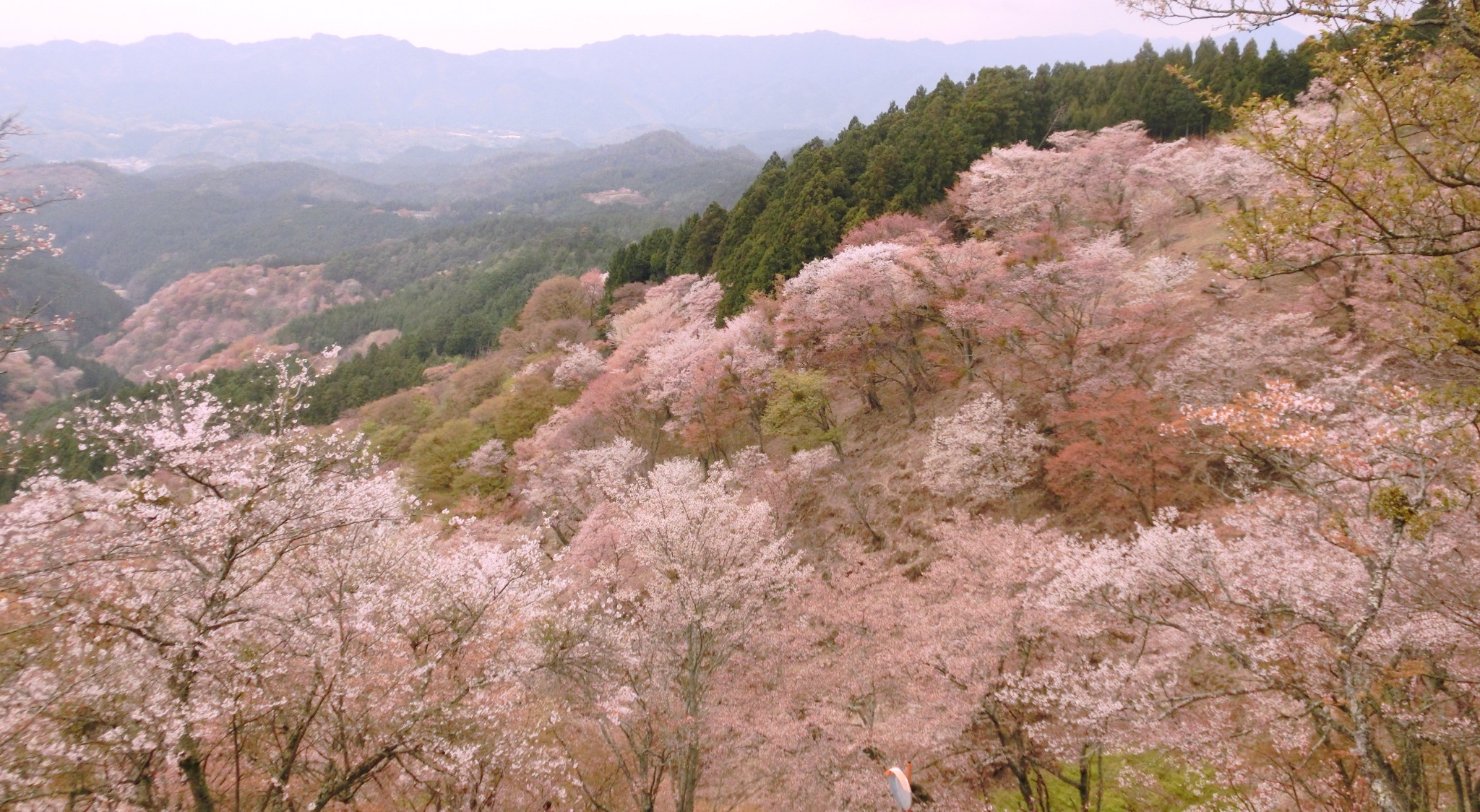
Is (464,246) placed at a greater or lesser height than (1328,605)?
lesser

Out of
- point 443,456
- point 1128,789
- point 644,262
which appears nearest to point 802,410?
point 1128,789

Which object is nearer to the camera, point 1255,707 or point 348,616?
point 348,616

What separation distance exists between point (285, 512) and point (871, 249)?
18384mm

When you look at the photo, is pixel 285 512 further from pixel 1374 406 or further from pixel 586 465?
pixel 586 465

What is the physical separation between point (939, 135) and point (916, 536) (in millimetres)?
22046

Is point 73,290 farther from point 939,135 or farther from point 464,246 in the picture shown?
point 939,135

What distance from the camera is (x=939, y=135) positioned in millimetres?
31047

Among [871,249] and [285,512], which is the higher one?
[871,249]

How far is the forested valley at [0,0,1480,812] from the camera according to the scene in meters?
5.69

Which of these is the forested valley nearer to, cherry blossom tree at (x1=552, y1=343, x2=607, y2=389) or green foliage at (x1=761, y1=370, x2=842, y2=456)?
green foliage at (x1=761, y1=370, x2=842, y2=456)

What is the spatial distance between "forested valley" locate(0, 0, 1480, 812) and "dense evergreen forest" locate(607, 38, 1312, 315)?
514 millimetres

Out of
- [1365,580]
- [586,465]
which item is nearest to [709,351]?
[586,465]

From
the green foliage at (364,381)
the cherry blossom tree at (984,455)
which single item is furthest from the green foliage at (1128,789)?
the green foliage at (364,381)

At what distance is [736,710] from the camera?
12422 millimetres
